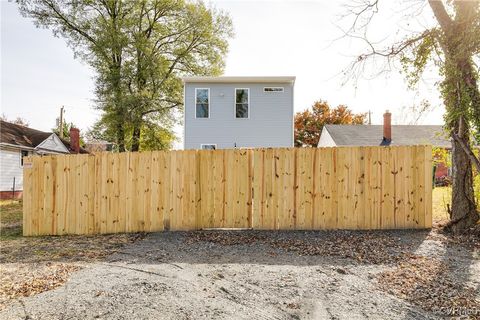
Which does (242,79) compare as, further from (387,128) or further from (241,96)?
(387,128)

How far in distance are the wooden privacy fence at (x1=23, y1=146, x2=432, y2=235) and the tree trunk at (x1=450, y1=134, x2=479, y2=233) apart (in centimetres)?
50

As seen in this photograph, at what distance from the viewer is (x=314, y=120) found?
27.4m

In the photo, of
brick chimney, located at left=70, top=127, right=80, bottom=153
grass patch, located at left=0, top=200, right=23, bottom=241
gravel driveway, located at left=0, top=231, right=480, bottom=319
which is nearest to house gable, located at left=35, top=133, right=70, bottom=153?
brick chimney, located at left=70, top=127, right=80, bottom=153

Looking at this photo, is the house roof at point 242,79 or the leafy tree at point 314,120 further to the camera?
the leafy tree at point 314,120

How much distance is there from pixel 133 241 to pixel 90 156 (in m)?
2.00

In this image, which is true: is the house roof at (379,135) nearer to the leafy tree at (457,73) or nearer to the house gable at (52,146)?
the leafy tree at (457,73)

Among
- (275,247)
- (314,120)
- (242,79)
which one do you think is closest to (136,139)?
(242,79)

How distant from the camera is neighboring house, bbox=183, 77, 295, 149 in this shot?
1415 centimetres

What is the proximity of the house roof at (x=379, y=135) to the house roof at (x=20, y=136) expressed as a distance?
17.8 m

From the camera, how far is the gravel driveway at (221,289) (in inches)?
106

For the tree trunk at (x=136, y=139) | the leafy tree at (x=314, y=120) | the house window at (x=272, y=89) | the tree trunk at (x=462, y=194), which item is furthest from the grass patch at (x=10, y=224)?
the leafy tree at (x=314, y=120)

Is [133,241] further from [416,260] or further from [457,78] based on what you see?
[457,78]

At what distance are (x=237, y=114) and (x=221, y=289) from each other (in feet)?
38.2

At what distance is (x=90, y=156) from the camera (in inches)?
236
